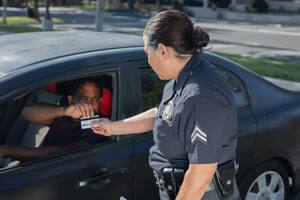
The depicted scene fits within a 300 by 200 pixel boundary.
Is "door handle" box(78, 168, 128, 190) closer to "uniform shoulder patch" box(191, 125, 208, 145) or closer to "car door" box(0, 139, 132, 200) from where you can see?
"car door" box(0, 139, 132, 200)

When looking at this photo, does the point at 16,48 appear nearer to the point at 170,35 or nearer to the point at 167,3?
the point at 170,35

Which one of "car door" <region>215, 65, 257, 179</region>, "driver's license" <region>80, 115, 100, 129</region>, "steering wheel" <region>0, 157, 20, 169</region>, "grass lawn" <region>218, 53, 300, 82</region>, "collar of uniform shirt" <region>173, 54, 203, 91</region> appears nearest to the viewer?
"collar of uniform shirt" <region>173, 54, 203, 91</region>

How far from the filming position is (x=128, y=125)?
2.69 metres

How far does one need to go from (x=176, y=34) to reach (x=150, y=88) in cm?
93

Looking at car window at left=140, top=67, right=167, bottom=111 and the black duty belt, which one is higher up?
car window at left=140, top=67, right=167, bottom=111

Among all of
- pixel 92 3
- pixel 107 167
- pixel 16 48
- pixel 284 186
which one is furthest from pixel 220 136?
pixel 92 3

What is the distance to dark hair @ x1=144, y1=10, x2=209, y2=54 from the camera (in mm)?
2125

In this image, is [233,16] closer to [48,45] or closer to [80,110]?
[48,45]

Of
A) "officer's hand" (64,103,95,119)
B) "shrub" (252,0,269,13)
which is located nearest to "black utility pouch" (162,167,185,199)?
"officer's hand" (64,103,95,119)

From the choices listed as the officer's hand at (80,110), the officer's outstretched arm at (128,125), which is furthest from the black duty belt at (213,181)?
the officer's hand at (80,110)

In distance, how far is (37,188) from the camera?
243cm

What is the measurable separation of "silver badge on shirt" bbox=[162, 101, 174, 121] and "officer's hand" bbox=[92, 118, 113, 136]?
47cm

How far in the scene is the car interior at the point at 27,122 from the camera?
2887mm

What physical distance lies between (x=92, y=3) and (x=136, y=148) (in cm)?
5602
